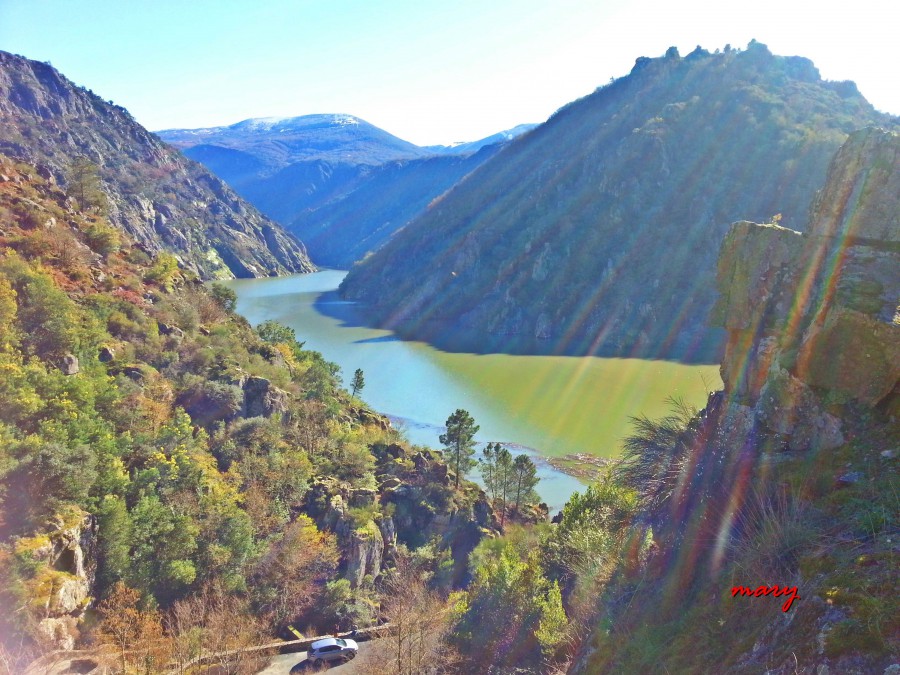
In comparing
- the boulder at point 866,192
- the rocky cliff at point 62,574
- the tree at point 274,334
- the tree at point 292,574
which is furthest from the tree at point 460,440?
the boulder at point 866,192

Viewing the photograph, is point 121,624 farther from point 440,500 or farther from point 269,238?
point 269,238

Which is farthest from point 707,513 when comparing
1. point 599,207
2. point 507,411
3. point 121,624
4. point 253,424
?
point 599,207

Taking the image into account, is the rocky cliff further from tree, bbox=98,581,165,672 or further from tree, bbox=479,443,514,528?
tree, bbox=479,443,514,528

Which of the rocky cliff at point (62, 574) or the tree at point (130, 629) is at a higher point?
the rocky cliff at point (62, 574)

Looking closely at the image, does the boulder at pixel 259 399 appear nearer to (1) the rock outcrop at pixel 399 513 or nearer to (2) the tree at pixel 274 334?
(1) the rock outcrop at pixel 399 513

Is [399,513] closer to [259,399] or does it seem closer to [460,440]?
[460,440]

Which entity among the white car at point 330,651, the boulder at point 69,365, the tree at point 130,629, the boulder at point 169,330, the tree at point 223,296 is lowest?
the white car at point 330,651
